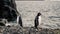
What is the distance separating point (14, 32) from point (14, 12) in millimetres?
2869

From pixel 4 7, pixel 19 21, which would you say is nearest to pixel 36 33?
pixel 19 21

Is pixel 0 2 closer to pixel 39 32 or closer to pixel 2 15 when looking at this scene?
pixel 2 15

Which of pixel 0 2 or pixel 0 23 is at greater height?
pixel 0 2

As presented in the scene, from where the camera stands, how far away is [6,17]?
10570mm

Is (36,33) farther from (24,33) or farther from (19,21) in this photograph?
(19,21)

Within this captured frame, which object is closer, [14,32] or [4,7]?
[14,32]

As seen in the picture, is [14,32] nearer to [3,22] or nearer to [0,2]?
[3,22]

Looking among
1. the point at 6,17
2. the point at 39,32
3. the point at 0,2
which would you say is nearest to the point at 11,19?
the point at 6,17

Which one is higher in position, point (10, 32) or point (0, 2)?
point (0, 2)

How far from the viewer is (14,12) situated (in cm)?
1059

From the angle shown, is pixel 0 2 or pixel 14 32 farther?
pixel 0 2

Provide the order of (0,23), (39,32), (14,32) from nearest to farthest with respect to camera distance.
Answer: (14,32), (39,32), (0,23)

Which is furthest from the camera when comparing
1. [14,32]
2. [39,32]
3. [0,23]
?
[0,23]

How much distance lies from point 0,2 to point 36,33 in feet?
10.5
